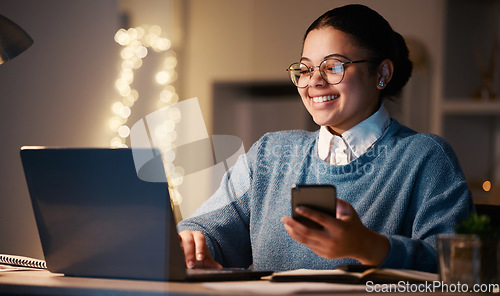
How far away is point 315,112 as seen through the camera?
60.9 inches

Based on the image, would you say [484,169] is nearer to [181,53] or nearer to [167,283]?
[181,53]

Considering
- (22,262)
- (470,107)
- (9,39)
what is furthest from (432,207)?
(470,107)

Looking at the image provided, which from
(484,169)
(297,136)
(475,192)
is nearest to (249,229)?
(297,136)

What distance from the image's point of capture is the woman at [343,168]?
144 centimetres

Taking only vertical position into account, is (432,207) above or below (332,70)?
below

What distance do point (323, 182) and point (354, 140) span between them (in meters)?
0.12

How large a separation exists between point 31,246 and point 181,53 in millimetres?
2507

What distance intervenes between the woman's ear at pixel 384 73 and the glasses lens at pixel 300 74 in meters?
0.18

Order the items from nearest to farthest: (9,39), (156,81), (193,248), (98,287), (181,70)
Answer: (98,287), (193,248), (9,39), (156,81), (181,70)

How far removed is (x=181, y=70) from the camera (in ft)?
13.5

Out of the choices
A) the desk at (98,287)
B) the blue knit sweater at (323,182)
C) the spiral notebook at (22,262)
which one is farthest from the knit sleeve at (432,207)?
the spiral notebook at (22,262)

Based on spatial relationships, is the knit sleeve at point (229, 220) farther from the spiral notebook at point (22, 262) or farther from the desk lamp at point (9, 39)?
the desk lamp at point (9, 39)

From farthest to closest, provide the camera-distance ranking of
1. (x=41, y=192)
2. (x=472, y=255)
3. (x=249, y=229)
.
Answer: (x=249, y=229)
(x=41, y=192)
(x=472, y=255)

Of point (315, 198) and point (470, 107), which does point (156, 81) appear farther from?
point (315, 198)
